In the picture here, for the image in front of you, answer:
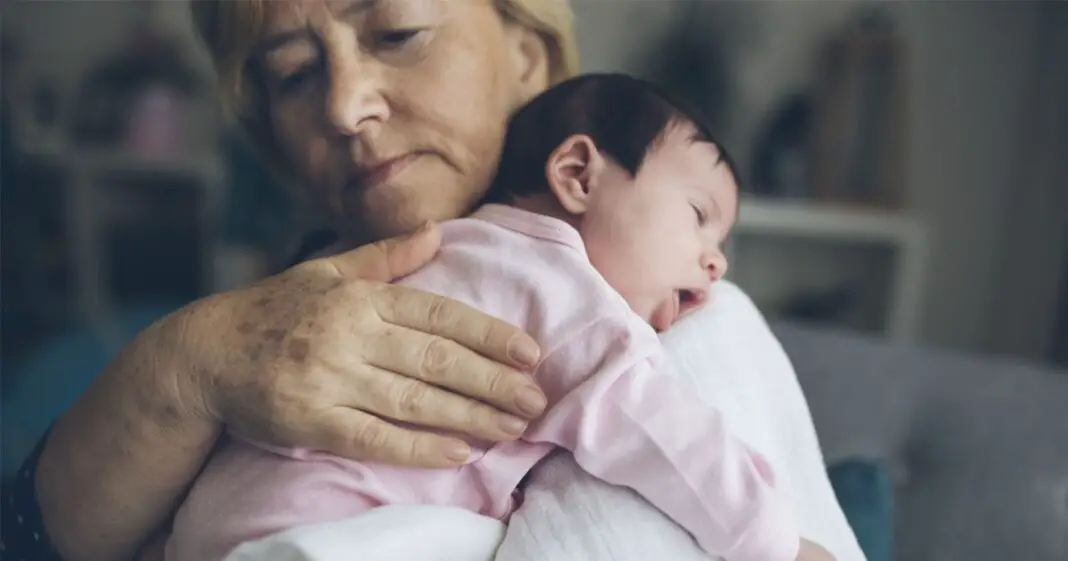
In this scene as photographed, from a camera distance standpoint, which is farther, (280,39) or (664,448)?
(280,39)

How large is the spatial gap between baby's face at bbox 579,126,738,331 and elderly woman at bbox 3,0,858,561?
0.09m

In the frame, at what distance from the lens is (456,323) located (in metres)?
0.53

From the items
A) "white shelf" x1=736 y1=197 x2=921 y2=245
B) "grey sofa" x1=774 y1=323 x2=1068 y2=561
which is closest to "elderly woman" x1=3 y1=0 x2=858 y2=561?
"grey sofa" x1=774 y1=323 x2=1068 y2=561

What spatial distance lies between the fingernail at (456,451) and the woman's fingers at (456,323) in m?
0.05

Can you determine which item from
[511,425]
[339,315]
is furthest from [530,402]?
[339,315]

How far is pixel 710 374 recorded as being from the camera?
0.60m

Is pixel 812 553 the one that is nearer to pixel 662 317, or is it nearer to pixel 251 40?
pixel 662 317

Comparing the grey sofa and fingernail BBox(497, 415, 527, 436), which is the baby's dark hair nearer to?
fingernail BBox(497, 415, 527, 436)

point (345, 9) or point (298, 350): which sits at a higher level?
point (345, 9)

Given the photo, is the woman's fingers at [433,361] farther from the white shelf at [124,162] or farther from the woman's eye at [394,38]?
the white shelf at [124,162]

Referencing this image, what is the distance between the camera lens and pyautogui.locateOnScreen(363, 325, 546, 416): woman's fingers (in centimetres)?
52

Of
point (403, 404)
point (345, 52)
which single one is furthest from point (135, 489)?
point (345, 52)

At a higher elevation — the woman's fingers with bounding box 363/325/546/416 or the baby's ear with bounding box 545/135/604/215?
the baby's ear with bounding box 545/135/604/215

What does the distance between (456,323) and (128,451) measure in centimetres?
22
